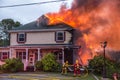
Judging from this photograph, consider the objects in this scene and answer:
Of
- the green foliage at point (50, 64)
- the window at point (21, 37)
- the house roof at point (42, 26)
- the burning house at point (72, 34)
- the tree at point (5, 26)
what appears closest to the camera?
the green foliage at point (50, 64)

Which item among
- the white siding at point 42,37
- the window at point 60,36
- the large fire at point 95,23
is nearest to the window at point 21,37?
the white siding at point 42,37

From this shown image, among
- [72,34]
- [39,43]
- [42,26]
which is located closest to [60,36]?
[72,34]

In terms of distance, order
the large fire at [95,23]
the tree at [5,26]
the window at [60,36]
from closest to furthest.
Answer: the large fire at [95,23] → the window at [60,36] → the tree at [5,26]

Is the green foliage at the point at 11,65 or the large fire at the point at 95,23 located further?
the large fire at the point at 95,23

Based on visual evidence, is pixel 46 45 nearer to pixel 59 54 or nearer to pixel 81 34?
pixel 59 54

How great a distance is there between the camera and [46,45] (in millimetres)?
43719

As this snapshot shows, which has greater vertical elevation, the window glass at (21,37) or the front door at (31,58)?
the window glass at (21,37)

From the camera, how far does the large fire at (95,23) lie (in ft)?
139

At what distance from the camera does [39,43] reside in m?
45.0

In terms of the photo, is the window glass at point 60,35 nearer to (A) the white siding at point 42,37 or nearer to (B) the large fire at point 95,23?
(A) the white siding at point 42,37

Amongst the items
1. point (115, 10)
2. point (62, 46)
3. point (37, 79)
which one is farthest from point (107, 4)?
point (37, 79)

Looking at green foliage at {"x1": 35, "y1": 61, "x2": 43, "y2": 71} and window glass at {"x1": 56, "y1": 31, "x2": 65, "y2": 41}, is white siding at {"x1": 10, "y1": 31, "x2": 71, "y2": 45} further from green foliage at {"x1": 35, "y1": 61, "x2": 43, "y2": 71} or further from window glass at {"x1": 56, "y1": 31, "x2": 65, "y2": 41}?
green foliage at {"x1": 35, "y1": 61, "x2": 43, "y2": 71}

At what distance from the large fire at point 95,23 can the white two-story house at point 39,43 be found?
5.67 feet

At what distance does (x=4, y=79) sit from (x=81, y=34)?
735 inches
